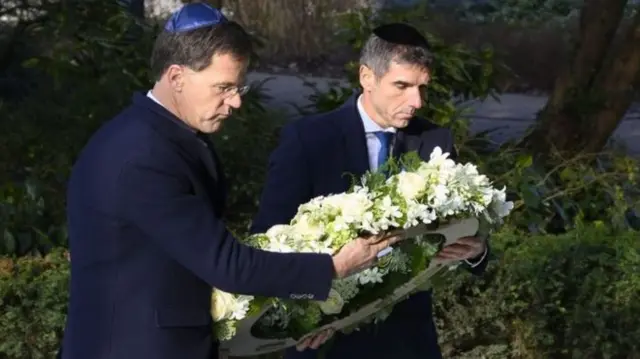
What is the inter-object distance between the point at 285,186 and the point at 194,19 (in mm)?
759

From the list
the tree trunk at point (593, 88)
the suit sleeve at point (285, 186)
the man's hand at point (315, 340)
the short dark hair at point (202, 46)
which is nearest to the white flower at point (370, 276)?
the man's hand at point (315, 340)

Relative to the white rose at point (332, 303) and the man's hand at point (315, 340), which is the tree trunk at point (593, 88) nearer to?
the man's hand at point (315, 340)

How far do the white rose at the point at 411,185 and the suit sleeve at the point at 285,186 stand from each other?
456 millimetres

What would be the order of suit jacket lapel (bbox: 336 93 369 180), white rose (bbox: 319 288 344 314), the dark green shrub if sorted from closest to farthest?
white rose (bbox: 319 288 344 314)
suit jacket lapel (bbox: 336 93 369 180)
the dark green shrub

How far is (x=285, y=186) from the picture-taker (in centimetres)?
315

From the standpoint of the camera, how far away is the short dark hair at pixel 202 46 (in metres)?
2.45

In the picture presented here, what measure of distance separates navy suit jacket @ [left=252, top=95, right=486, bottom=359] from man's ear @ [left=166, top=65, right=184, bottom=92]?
0.71 meters

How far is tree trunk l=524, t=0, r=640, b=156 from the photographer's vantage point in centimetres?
684

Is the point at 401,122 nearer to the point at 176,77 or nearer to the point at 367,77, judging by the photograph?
the point at 367,77

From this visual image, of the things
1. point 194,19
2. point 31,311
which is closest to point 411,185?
point 194,19

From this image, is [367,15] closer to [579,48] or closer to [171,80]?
[579,48]

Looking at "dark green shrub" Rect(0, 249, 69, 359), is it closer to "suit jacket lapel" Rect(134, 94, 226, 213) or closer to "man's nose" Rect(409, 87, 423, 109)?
"man's nose" Rect(409, 87, 423, 109)

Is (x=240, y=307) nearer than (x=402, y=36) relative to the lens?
Yes

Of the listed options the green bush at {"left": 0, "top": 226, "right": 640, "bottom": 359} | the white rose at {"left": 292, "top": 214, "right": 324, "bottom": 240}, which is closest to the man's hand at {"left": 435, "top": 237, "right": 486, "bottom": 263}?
the white rose at {"left": 292, "top": 214, "right": 324, "bottom": 240}
